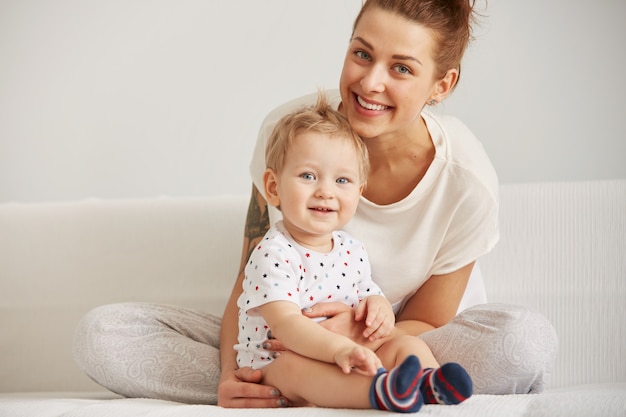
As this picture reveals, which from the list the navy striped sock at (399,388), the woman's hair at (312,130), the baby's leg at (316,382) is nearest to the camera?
the navy striped sock at (399,388)

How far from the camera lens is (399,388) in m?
1.44

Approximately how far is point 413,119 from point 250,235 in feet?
1.76

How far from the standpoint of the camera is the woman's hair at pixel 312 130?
1787 mm

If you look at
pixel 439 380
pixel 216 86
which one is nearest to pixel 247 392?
pixel 439 380

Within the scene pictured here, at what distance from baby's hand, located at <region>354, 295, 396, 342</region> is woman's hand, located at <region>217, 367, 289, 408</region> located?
22cm

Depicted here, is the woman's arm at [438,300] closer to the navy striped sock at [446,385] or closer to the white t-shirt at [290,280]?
the white t-shirt at [290,280]

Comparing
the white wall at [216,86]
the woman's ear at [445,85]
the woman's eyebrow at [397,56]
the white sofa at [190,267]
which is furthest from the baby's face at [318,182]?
the white wall at [216,86]

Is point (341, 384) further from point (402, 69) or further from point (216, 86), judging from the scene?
point (216, 86)

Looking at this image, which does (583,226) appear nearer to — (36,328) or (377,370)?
(377,370)

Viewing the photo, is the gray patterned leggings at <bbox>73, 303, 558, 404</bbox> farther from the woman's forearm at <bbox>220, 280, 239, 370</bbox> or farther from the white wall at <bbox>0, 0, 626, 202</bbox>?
the white wall at <bbox>0, 0, 626, 202</bbox>

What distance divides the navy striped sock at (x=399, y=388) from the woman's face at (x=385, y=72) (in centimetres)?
62

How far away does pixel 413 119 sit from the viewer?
1987mm

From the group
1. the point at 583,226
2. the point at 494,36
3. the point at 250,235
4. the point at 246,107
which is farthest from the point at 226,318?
the point at 494,36

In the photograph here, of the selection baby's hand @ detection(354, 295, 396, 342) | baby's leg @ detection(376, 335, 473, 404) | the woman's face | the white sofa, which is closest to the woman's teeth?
the woman's face
